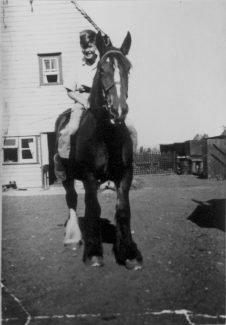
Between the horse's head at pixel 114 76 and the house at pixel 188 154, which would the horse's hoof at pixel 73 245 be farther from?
the house at pixel 188 154

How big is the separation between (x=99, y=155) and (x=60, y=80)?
4656 millimetres

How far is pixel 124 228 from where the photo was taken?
9.93 feet

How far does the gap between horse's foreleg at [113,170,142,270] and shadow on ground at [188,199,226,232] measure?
1.22 m

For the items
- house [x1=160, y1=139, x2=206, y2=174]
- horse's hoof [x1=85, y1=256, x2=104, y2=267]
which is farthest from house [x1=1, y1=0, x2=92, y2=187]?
house [x1=160, y1=139, x2=206, y2=174]

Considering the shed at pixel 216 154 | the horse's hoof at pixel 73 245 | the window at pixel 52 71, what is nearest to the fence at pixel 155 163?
the shed at pixel 216 154

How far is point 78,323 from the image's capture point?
2.38 meters

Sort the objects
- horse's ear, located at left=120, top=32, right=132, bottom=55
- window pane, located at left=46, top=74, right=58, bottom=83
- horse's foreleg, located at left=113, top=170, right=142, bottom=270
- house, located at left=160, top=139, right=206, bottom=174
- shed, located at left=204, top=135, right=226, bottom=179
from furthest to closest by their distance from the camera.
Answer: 1. window pane, located at left=46, top=74, right=58, bottom=83
2. house, located at left=160, top=139, right=206, bottom=174
3. shed, located at left=204, top=135, right=226, bottom=179
4. horse's foreleg, located at left=113, top=170, right=142, bottom=270
5. horse's ear, located at left=120, top=32, right=132, bottom=55

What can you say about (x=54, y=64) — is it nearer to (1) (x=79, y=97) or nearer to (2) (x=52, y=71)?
(2) (x=52, y=71)

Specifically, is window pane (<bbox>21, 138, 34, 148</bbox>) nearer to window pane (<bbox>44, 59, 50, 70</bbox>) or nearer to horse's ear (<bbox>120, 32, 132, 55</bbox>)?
Answer: window pane (<bbox>44, 59, 50, 70</bbox>)

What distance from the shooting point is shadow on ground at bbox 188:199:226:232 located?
401 centimetres

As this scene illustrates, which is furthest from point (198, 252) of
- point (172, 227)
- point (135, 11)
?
point (135, 11)

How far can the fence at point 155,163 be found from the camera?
275 inches

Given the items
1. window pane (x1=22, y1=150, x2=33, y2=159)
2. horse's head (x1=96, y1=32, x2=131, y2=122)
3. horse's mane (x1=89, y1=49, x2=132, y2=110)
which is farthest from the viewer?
window pane (x1=22, y1=150, x2=33, y2=159)

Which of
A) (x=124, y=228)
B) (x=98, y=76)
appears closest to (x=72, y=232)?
(x=124, y=228)
